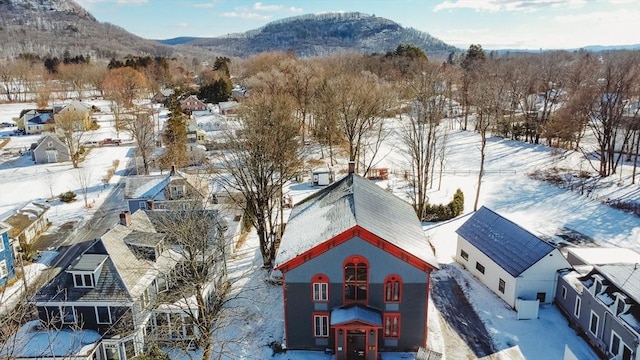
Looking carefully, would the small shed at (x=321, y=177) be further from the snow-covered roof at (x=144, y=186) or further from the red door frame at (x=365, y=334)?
the red door frame at (x=365, y=334)

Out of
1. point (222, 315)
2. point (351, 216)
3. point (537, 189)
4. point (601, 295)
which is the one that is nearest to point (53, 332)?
point (222, 315)

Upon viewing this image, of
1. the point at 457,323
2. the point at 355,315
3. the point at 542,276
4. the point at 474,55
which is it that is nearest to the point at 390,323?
the point at 355,315

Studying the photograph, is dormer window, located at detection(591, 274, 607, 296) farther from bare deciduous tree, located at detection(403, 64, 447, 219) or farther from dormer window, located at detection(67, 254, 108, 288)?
dormer window, located at detection(67, 254, 108, 288)

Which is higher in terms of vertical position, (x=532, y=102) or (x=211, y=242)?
(x=532, y=102)

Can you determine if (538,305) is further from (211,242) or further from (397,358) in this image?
(211,242)

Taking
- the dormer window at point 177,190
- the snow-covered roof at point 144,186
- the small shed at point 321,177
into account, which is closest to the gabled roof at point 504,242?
the small shed at point 321,177

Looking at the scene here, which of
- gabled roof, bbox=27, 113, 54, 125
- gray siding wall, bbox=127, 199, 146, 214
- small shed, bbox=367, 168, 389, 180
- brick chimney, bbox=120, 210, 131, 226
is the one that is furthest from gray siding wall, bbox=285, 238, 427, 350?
gabled roof, bbox=27, 113, 54, 125
